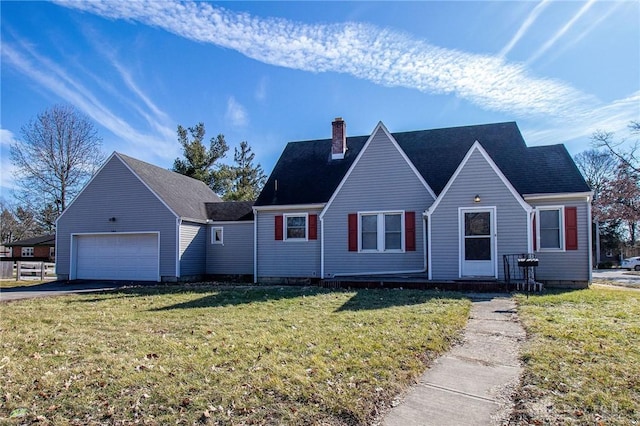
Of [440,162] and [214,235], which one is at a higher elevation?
Answer: [440,162]

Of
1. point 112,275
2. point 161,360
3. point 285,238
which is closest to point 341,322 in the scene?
point 161,360

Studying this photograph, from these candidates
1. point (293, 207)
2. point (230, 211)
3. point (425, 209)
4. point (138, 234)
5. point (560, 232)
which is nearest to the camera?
point (560, 232)

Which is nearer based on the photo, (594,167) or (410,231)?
(410,231)

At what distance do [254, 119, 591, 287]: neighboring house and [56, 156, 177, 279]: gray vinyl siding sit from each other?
4615 millimetres

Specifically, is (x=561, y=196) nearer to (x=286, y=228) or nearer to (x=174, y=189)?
(x=286, y=228)

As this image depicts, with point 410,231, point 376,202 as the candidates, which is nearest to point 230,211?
point 376,202

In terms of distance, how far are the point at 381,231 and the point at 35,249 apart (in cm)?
3519

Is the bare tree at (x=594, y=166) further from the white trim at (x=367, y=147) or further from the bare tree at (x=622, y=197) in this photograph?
the white trim at (x=367, y=147)

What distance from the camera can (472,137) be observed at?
691 inches

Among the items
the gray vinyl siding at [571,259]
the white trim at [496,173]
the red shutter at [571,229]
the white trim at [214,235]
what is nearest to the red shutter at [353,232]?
the white trim at [496,173]

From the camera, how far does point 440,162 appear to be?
16.9 metres

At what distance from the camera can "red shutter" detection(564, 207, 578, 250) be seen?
13.9 m

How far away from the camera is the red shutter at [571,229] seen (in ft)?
45.7

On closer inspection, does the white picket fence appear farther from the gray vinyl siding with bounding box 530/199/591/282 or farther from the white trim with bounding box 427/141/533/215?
the gray vinyl siding with bounding box 530/199/591/282
